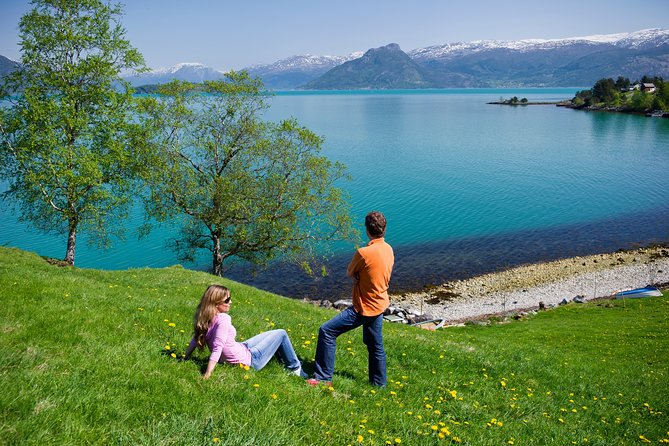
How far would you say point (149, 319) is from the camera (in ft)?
37.4

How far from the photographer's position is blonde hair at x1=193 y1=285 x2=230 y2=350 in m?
8.82

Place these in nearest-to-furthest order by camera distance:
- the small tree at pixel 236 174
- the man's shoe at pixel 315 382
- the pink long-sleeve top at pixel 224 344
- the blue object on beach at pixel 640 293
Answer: the pink long-sleeve top at pixel 224 344 < the man's shoe at pixel 315 382 < the small tree at pixel 236 174 < the blue object on beach at pixel 640 293

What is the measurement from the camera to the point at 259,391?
7988 millimetres

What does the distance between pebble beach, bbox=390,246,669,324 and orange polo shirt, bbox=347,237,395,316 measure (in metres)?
32.6

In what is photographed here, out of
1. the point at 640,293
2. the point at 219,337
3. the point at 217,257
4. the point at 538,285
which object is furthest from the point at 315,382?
the point at 538,285

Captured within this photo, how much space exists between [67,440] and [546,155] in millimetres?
131157

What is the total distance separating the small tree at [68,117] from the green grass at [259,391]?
16570 mm

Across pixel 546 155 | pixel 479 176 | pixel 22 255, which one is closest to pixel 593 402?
pixel 22 255

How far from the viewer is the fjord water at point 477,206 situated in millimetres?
52531

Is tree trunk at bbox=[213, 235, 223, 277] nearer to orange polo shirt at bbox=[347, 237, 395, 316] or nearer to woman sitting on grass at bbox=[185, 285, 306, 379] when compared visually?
woman sitting on grass at bbox=[185, 285, 306, 379]

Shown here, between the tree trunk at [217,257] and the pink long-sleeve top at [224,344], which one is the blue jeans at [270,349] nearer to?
the pink long-sleeve top at [224,344]

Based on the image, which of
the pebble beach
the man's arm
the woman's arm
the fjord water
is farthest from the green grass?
the fjord water

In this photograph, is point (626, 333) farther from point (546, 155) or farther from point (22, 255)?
point (546, 155)

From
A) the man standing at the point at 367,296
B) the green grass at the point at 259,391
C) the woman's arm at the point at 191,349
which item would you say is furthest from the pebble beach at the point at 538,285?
the woman's arm at the point at 191,349
